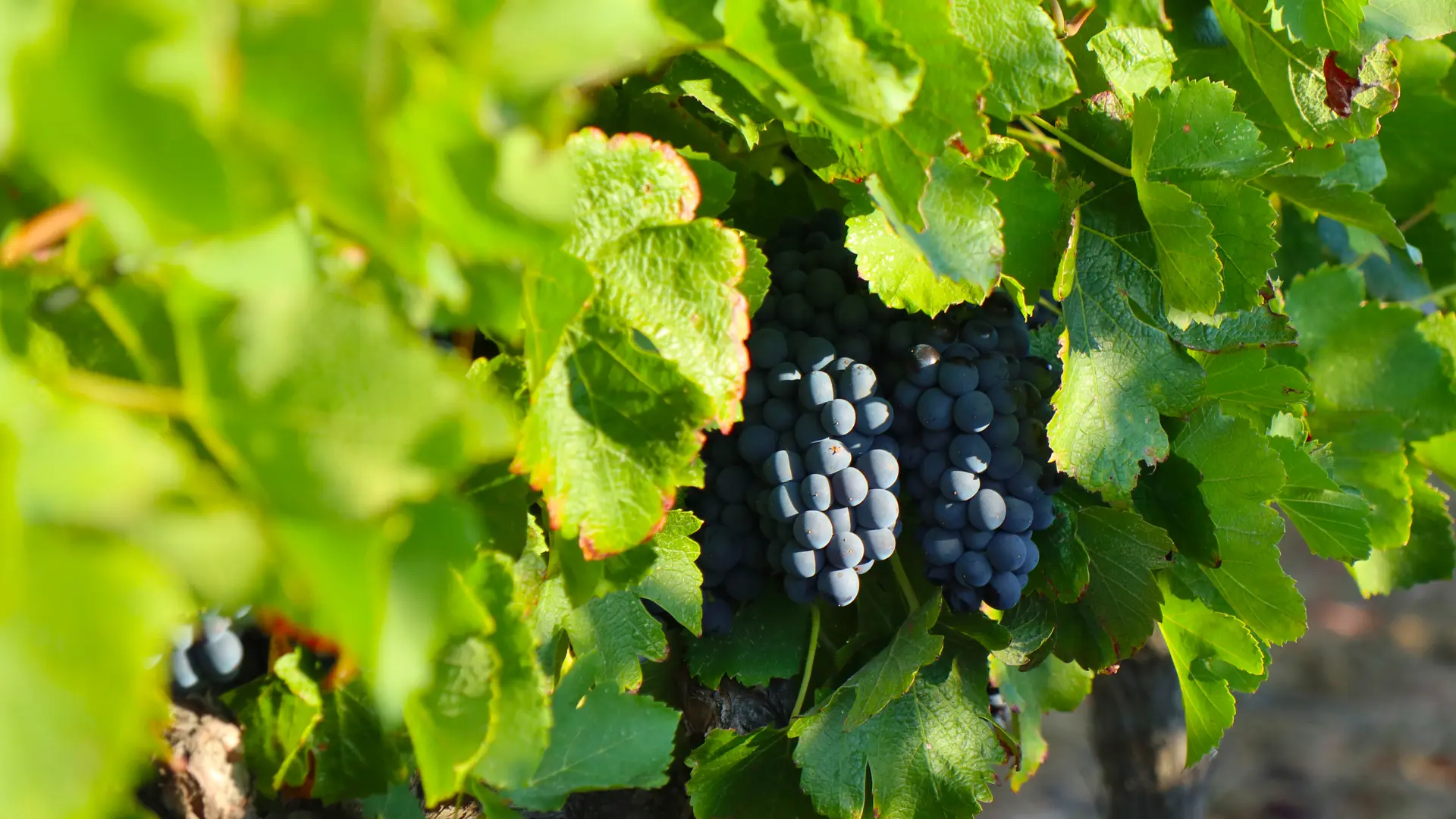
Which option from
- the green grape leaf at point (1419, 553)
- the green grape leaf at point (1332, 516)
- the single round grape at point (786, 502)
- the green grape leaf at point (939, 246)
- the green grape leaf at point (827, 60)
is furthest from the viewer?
the green grape leaf at point (1419, 553)

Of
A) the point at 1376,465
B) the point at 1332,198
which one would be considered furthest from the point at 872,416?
the point at 1376,465

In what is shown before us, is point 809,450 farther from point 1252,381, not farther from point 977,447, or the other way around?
point 1252,381

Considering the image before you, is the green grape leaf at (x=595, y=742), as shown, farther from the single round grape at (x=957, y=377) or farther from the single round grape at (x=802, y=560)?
the single round grape at (x=957, y=377)

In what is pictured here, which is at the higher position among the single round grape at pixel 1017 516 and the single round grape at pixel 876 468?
the single round grape at pixel 876 468

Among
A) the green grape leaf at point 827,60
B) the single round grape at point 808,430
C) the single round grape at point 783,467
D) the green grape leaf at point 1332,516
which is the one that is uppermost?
the green grape leaf at point 827,60

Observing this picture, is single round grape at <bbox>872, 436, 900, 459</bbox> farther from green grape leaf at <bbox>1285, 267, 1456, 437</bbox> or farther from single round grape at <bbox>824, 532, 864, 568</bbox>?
green grape leaf at <bbox>1285, 267, 1456, 437</bbox>

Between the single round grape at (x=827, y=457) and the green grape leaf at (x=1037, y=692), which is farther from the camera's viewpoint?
the green grape leaf at (x=1037, y=692)

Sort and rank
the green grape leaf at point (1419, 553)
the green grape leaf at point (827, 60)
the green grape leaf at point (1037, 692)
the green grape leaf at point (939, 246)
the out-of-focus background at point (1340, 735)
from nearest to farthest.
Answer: the green grape leaf at point (827, 60)
the green grape leaf at point (939, 246)
the green grape leaf at point (1037, 692)
the green grape leaf at point (1419, 553)
the out-of-focus background at point (1340, 735)

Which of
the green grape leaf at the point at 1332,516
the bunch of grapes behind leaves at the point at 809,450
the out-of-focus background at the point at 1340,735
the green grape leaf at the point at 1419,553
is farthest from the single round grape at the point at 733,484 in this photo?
the out-of-focus background at the point at 1340,735
